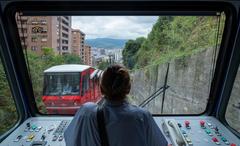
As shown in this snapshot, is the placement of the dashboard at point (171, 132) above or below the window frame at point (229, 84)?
below

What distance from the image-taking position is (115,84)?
4.51 feet

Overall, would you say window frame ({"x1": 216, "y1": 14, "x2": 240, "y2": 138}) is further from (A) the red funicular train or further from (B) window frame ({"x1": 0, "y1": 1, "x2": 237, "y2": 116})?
(A) the red funicular train

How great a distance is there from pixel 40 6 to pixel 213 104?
1.97 metres

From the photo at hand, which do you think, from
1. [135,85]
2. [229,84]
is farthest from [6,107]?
[229,84]

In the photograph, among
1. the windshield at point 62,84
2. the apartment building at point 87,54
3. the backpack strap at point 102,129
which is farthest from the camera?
the windshield at point 62,84

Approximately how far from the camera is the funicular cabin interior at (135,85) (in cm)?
220

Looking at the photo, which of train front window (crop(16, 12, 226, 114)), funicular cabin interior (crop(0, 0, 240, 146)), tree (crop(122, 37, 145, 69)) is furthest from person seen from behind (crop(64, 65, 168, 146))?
tree (crop(122, 37, 145, 69))

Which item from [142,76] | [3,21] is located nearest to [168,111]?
[142,76]

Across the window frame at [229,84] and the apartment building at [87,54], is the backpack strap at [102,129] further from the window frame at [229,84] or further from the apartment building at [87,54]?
the window frame at [229,84]

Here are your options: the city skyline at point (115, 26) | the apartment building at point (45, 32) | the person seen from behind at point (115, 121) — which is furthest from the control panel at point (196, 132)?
the apartment building at point (45, 32)

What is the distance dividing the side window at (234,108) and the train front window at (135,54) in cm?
27

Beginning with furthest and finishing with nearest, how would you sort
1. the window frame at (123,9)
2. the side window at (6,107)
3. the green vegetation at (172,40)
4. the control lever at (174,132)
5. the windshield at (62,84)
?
the windshield at (62,84) → the green vegetation at (172,40) → the side window at (6,107) → the window frame at (123,9) → the control lever at (174,132)

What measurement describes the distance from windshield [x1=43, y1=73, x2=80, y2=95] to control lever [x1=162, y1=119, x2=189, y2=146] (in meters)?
1.12

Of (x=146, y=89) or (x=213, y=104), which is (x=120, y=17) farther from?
(x=213, y=104)
